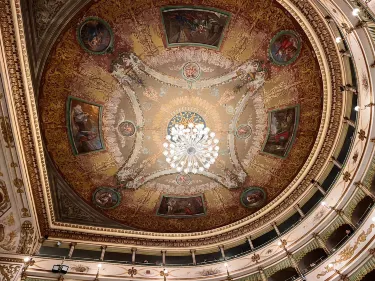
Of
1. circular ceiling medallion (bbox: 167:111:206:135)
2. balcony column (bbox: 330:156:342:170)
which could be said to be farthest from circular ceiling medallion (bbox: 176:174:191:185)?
balcony column (bbox: 330:156:342:170)

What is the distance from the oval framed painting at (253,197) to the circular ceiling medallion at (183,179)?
307 cm

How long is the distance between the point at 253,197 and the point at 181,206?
13.1ft

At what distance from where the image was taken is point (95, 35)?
1174 cm

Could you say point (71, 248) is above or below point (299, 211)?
below

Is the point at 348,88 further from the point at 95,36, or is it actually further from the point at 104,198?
the point at 104,198

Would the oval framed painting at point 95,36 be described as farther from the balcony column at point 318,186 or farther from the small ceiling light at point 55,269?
the balcony column at point 318,186

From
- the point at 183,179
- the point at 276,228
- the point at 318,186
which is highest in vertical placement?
the point at 183,179

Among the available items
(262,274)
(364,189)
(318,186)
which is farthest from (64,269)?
(364,189)

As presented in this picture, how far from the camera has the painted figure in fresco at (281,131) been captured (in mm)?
13750

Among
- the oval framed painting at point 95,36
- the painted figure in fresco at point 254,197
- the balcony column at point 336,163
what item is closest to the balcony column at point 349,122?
the balcony column at point 336,163

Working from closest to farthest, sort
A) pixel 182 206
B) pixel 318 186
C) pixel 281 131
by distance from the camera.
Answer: pixel 318 186 → pixel 281 131 → pixel 182 206

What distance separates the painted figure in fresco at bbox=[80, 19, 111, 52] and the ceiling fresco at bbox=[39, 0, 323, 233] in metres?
0.04

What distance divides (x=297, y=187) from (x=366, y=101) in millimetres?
5683

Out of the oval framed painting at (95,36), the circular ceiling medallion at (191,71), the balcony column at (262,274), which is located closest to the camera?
the oval framed painting at (95,36)
